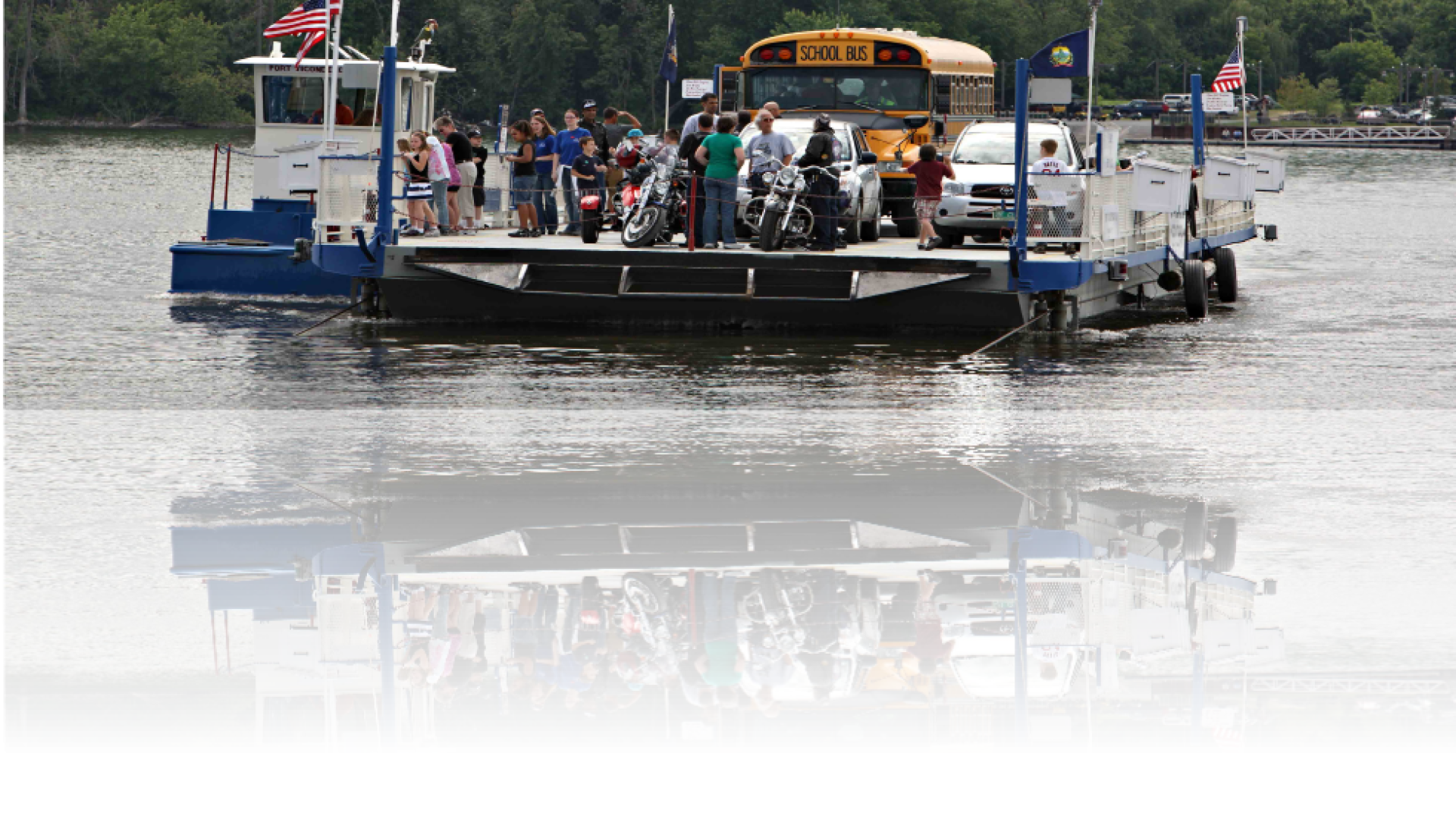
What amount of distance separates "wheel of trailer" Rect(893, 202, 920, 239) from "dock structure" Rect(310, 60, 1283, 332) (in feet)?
15.0

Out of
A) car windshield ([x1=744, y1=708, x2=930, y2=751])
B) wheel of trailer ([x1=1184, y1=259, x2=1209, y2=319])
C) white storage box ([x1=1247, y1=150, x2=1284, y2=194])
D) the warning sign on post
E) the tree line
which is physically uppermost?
the tree line

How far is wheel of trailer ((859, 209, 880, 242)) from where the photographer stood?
2327 centimetres

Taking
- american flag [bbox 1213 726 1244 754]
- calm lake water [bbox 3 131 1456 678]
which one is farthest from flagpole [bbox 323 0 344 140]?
american flag [bbox 1213 726 1244 754]

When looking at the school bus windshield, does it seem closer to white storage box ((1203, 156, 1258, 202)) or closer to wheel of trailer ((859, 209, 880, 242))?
wheel of trailer ((859, 209, 880, 242))

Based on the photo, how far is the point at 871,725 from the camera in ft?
25.0

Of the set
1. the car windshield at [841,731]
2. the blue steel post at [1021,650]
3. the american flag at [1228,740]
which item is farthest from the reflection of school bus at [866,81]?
the american flag at [1228,740]

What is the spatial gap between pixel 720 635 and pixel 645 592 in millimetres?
858

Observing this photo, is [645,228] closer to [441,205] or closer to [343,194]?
[441,205]

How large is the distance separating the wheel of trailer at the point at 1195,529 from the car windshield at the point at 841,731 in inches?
116

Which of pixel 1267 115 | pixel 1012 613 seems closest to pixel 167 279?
pixel 1012 613

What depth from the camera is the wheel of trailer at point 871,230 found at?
76.3ft

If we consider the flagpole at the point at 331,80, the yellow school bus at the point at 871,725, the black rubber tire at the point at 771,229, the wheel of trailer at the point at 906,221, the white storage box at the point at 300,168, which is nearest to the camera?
the yellow school bus at the point at 871,725

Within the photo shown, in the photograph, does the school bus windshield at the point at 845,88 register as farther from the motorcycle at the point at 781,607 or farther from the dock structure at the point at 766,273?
the motorcycle at the point at 781,607
